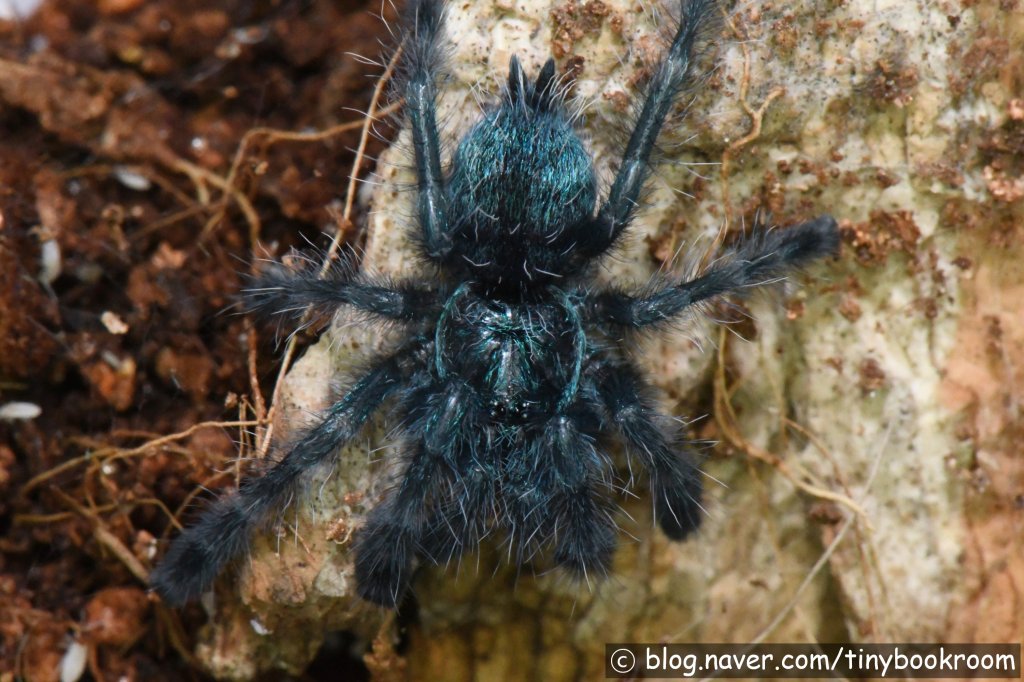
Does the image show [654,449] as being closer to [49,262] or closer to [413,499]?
[413,499]

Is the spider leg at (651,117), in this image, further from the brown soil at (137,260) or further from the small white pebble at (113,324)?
the small white pebble at (113,324)

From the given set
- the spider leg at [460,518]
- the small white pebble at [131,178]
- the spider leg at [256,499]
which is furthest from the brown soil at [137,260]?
the spider leg at [460,518]

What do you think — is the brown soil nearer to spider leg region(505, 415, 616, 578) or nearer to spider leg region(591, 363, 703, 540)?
spider leg region(505, 415, 616, 578)

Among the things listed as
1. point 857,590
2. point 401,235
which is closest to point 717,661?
point 857,590

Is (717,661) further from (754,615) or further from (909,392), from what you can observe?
(909,392)

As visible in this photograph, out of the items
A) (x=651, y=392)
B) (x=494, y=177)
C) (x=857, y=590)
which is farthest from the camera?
(x=857, y=590)

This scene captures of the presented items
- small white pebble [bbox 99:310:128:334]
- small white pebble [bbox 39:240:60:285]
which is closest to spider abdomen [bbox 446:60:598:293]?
small white pebble [bbox 99:310:128:334]
